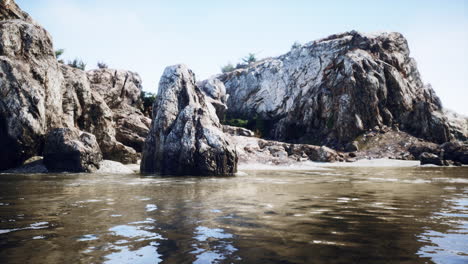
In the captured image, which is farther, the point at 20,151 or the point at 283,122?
the point at 283,122

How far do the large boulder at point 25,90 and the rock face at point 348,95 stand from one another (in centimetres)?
3053

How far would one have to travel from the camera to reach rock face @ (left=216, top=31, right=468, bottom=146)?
39688mm

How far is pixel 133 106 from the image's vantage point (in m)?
29.8

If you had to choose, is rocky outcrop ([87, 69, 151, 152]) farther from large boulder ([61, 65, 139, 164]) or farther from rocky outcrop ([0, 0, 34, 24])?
rocky outcrop ([0, 0, 34, 24])

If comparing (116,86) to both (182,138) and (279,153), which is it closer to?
(279,153)

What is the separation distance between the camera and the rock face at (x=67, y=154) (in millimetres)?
15891

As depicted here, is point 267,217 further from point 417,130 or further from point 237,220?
point 417,130

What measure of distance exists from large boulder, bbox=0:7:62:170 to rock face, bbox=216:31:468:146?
3053 centimetres

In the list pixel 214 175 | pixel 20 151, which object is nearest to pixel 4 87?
pixel 20 151

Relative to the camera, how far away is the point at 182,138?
15.4 meters

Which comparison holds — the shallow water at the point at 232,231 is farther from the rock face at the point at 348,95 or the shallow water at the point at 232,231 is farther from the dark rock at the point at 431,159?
the rock face at the point at 348,95

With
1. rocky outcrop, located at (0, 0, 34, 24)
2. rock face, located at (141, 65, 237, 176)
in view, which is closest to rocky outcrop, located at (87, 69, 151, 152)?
rocky outcrop, located at (0, 0, 34, 24)


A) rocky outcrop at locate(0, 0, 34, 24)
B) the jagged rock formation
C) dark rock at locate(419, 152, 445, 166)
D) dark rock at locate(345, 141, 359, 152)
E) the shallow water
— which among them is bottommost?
the shallow water

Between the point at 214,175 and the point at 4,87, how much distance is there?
11651mm
